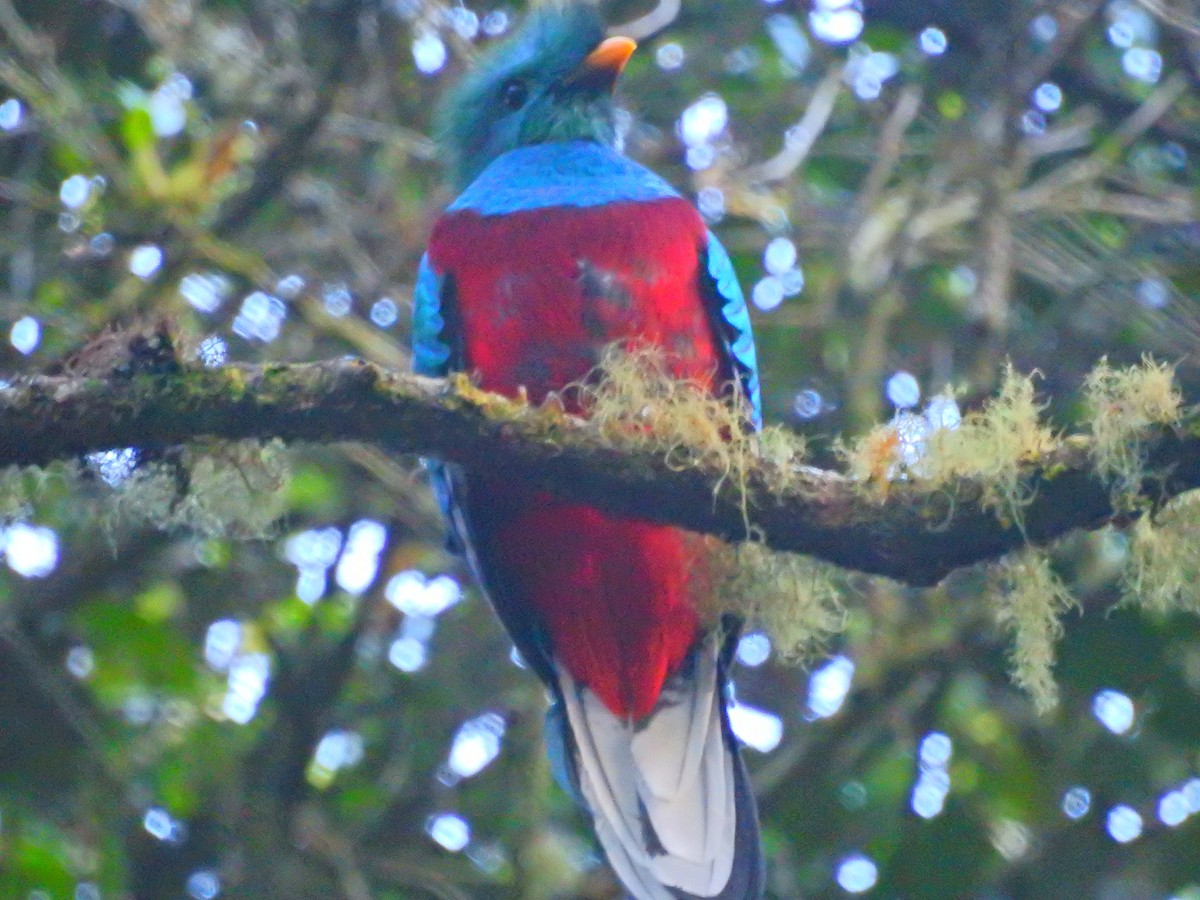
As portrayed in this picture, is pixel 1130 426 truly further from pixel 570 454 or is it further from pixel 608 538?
pixel 608 538

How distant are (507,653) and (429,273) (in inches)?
57.2

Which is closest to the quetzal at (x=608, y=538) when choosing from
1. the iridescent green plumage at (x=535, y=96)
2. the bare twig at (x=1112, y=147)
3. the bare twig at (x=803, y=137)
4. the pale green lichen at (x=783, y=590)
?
the pale green lichen at (x=783, y=590)

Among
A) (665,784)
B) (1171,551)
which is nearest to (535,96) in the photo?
(665,784)

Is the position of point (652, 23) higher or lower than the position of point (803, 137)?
higher

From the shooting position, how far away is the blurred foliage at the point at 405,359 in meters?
3.92

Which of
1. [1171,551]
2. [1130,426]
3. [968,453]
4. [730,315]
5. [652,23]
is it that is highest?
[1130,426]

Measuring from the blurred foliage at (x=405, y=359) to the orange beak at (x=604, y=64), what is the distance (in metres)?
0.59

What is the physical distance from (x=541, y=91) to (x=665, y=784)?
5.69ft

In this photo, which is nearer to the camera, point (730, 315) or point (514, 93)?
point (730, 315)

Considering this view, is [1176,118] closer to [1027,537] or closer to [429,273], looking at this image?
[429,273]

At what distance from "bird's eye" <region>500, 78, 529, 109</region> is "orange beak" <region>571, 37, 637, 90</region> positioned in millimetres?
136

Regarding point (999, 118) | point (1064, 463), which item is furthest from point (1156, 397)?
point (999, 118)

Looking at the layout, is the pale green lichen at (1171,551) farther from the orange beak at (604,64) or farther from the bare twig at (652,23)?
the bare twig at (652,23)

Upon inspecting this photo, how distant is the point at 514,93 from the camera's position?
405cm
